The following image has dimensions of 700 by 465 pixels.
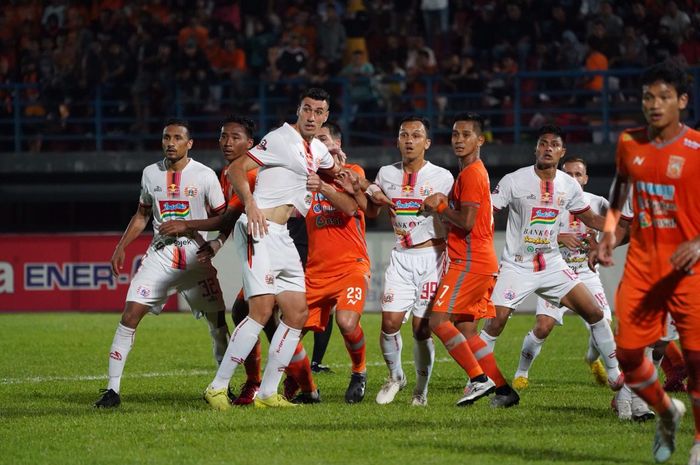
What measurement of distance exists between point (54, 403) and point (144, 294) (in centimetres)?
130

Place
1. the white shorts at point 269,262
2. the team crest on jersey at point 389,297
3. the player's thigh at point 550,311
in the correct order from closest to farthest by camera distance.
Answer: the white shorts at point 269,262, the team crest on jersey at point 389,297, the player's thigh at point 550,311

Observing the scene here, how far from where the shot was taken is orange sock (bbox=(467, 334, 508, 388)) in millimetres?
9906

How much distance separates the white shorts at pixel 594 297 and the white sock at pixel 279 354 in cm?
295

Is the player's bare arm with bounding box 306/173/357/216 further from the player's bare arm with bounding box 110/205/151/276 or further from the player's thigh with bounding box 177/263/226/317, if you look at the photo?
the player's bare arm with bounding box 110/205/151/276

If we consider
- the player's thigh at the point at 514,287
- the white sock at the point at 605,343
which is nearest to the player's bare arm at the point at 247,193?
the player's thigh at the point at 514,287

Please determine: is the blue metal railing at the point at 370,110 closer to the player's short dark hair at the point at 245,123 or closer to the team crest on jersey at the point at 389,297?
the player's short dark hair at the point at 245,123

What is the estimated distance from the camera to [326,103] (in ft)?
32.3

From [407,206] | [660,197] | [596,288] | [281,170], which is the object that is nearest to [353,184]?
[407,206]

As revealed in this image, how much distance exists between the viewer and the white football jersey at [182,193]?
10398 millimetres

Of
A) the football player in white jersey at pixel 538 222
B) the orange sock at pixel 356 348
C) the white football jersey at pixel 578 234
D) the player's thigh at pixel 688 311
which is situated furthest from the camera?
the white football jersey at pixel 578 234

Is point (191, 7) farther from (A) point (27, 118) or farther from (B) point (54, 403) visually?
(B) point (54, 403)

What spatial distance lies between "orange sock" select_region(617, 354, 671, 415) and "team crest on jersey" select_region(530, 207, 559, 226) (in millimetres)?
3648

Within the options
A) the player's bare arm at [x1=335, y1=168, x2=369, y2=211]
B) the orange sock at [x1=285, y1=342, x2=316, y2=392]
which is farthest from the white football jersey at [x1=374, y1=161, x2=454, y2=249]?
the orange sock at [x1=285, y1=342, x2=316, y2=392]

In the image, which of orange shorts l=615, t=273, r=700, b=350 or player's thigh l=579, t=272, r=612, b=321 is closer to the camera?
orange shorts l=615, t=273, r=700, b=350
